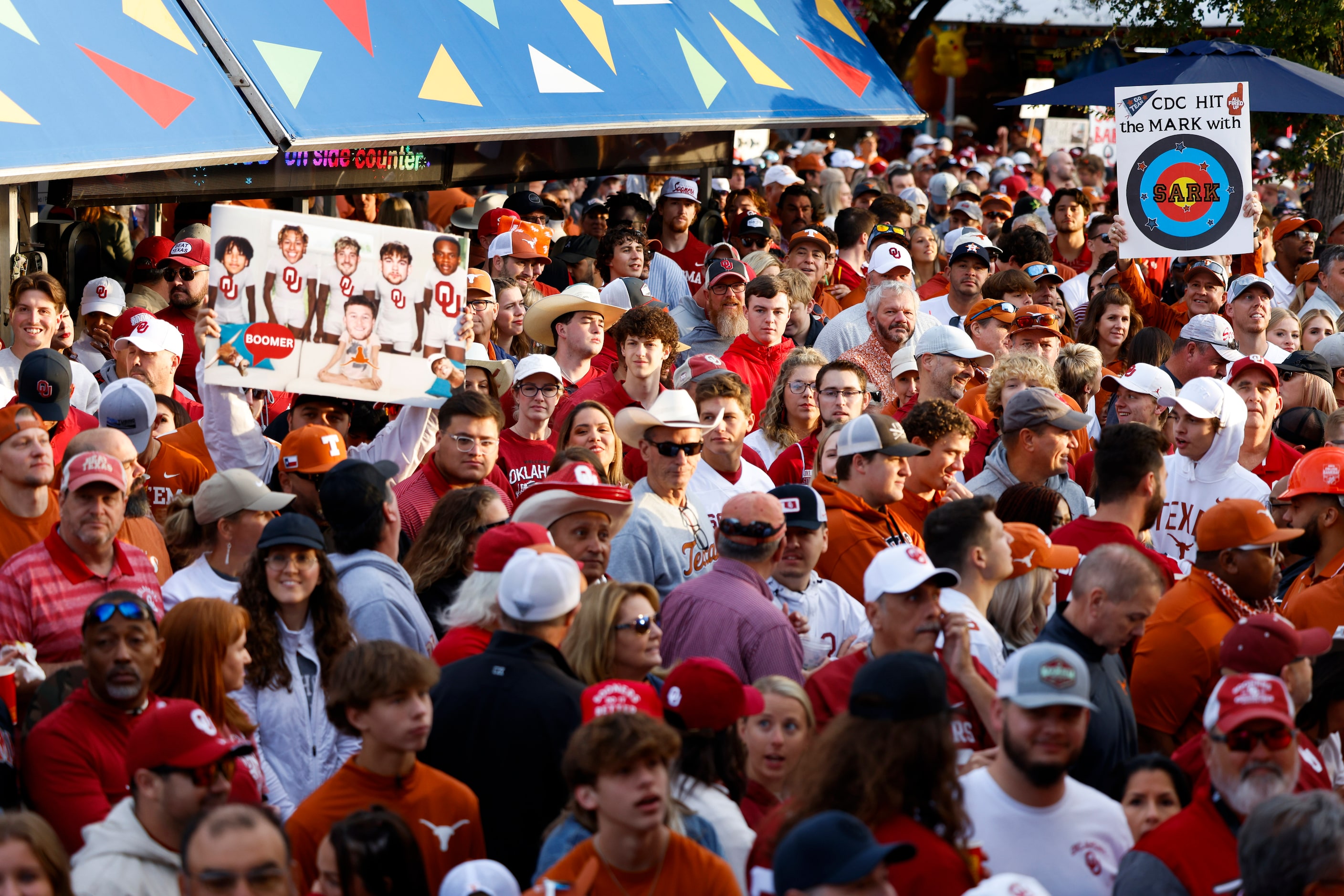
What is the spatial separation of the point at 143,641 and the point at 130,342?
343 cm

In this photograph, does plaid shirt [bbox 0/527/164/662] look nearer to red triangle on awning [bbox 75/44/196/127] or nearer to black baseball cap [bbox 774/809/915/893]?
black baseball cap [bbox 774/809/915/893]

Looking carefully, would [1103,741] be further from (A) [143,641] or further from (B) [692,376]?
(B) [692,376]

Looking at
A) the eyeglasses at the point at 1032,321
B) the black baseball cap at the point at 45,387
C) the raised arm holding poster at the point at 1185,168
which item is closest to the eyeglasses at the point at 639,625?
the black baseball cap at the point at 45,387

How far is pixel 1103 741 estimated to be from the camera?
4.47 m

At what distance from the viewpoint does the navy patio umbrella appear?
39.6ft

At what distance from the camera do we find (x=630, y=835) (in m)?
3.54

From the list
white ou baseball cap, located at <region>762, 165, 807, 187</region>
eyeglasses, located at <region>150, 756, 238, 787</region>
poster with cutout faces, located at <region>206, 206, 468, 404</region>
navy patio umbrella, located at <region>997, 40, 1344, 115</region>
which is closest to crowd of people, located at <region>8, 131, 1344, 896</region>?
eyeglasses, located at <region>150, 756, 238, 787</region>

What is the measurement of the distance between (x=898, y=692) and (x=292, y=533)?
215 centimetres

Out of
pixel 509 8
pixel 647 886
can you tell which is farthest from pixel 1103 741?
pixel 509 8

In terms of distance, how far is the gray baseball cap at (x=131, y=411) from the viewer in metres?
6.50

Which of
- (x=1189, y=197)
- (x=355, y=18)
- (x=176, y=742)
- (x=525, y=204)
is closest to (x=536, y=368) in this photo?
(x=176, y=742)

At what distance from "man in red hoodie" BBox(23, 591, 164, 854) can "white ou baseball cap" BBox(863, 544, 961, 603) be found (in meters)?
2.06

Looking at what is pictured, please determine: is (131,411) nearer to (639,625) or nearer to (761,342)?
(639,625)

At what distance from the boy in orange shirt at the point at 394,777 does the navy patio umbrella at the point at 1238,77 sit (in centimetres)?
945
